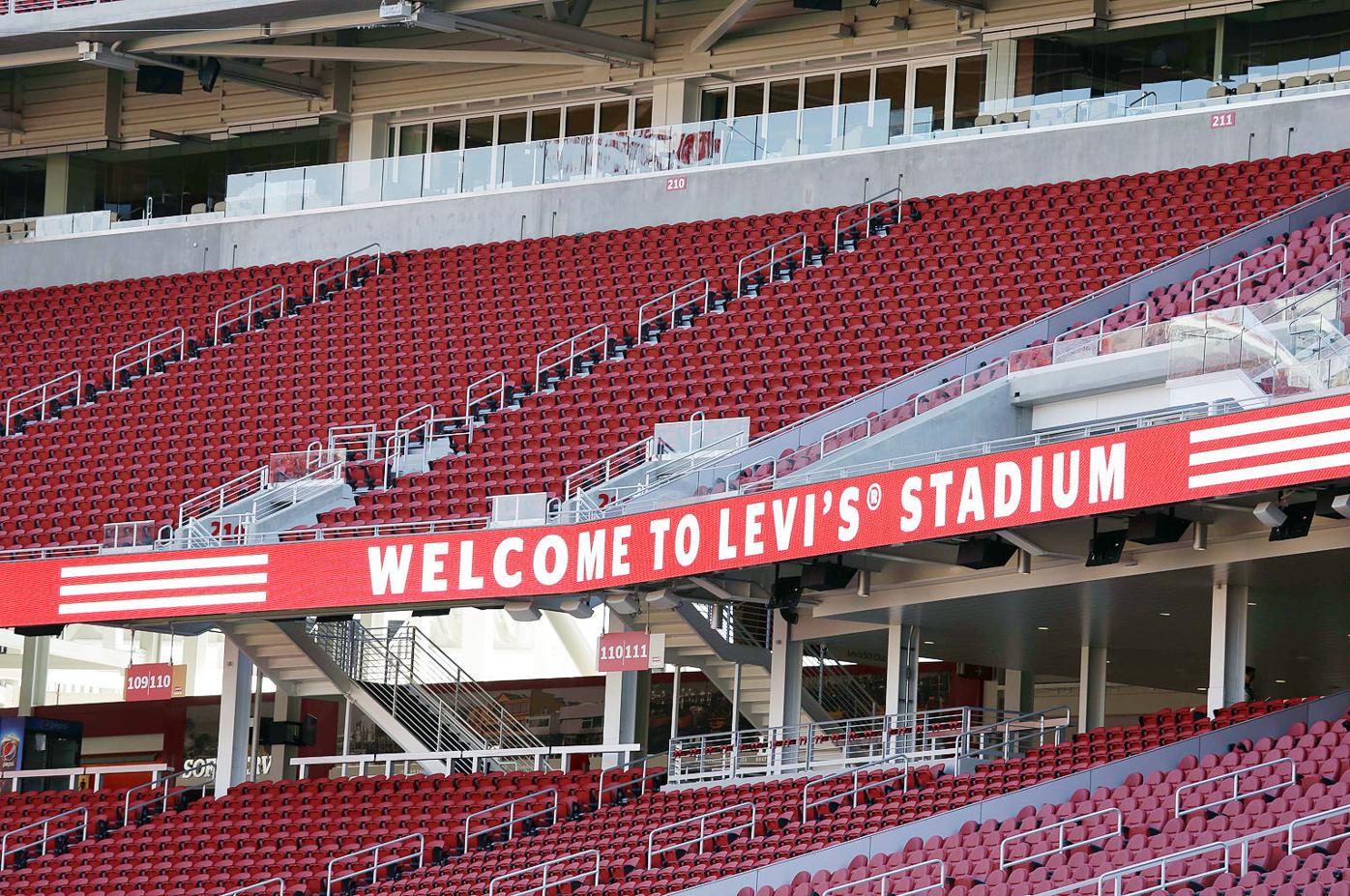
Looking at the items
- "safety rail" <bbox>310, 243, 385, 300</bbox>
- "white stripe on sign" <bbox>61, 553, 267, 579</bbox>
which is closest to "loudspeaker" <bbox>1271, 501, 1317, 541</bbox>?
"white stripe on sign" <bbox>61, 553, 267, 579</bbox>

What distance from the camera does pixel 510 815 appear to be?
23.1m

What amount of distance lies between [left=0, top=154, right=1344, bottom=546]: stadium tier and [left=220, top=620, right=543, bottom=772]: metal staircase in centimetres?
184

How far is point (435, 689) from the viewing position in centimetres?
2753

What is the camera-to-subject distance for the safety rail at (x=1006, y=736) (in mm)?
21312

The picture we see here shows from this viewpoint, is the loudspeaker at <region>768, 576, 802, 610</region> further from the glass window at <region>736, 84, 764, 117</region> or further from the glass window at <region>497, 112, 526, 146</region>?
the glass window at <region>497, 112, 526, 146</region>

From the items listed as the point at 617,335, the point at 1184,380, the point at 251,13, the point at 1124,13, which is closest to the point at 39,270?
the point at 251,13

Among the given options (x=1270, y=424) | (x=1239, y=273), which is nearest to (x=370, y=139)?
(x=1239, y=273)

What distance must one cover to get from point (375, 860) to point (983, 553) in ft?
22.2

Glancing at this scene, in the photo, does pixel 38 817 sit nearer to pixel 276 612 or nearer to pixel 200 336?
pixel 276 612

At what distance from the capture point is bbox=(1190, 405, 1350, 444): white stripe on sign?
17.3 meters

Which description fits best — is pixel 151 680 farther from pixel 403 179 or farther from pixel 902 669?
pixel 403 179

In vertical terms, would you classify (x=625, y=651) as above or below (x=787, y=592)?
below

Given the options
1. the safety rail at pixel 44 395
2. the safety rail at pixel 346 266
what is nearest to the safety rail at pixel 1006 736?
the safety rail at pixel 346 266

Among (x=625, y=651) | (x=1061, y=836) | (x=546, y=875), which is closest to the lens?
(x=1061, y=836)
